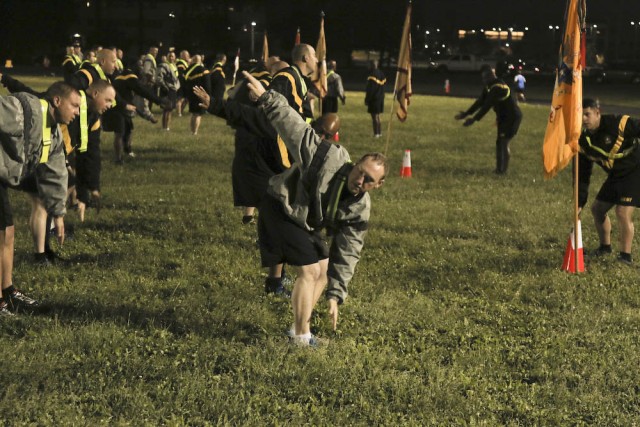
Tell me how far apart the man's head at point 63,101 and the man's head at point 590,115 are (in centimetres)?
553

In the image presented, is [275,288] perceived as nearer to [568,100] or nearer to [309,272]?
[309,272]

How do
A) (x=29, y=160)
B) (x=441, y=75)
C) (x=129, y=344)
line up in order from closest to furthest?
(x=129, y=344), (x=29, y=160), (x=441, y=75)

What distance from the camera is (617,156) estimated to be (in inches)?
348

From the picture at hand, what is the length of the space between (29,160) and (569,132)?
555 cm

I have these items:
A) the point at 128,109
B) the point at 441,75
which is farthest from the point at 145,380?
the point at 441,75

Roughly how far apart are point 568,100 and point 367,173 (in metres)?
4.21

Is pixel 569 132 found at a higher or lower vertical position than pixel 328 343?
higher

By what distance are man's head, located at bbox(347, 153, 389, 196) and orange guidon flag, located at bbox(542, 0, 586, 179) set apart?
385 centimetres

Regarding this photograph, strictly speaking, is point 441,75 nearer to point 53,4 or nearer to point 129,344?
point 53,4

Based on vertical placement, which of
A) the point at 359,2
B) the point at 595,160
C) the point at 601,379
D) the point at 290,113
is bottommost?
the point at 601,379

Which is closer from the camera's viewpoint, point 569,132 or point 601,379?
point 601,379

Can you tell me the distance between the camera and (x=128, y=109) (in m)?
11.8

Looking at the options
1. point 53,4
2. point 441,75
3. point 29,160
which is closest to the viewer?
point 29,160

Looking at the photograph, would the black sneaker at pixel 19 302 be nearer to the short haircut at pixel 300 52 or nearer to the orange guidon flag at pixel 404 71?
the short haircut at pixel 300 52
